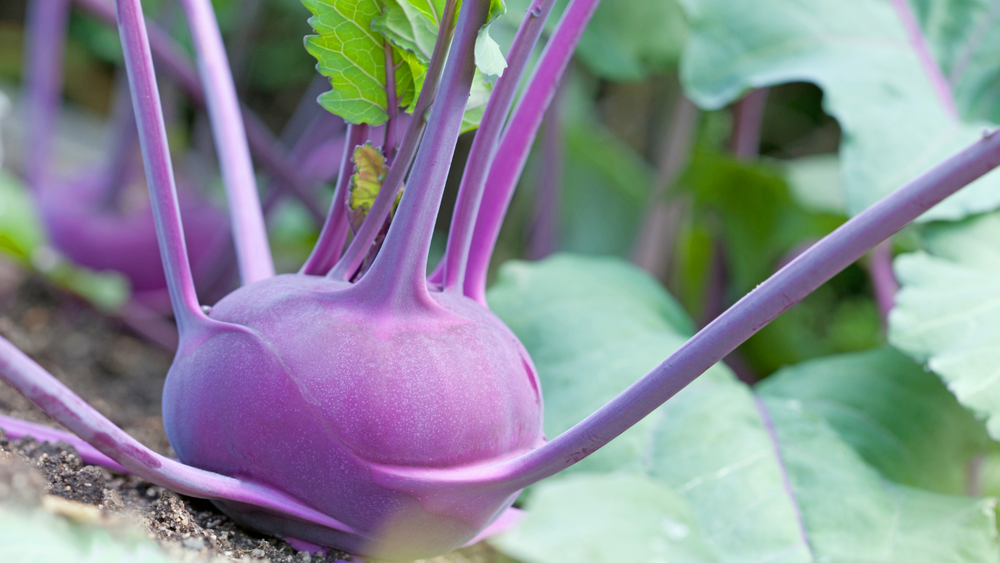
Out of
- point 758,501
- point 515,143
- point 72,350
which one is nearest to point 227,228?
point 72,350

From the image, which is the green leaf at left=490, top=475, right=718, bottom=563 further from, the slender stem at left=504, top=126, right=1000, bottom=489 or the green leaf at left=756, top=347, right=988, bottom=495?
the green leaf at left=756, top=347, right=988, bottom=495

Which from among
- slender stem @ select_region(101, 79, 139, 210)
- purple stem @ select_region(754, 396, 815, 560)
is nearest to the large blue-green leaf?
purple stem @ select_region(754, 396, 815, 560)

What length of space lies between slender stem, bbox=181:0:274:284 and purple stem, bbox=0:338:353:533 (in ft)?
0.49

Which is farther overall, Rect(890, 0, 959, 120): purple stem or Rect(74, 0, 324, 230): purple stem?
Rect(74, 0, 324, 230): purple stem

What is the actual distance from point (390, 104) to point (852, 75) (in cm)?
58

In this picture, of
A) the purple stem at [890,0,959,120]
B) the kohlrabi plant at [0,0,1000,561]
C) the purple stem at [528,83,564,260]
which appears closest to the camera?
the kohlrabi plant at [0,0,1000,561]

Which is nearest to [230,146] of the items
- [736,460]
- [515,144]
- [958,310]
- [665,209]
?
[515,144]

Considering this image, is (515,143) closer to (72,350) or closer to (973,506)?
(973,506)

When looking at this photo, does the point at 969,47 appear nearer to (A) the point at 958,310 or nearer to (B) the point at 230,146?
(A) the point at 958,310

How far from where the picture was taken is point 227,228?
118 cm

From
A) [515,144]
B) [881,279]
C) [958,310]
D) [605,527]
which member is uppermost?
[515,144]

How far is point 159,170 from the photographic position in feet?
1.43

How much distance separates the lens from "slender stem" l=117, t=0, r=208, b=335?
1.39 feet

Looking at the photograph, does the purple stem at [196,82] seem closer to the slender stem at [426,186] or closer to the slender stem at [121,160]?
the slender stem at [121,160]
